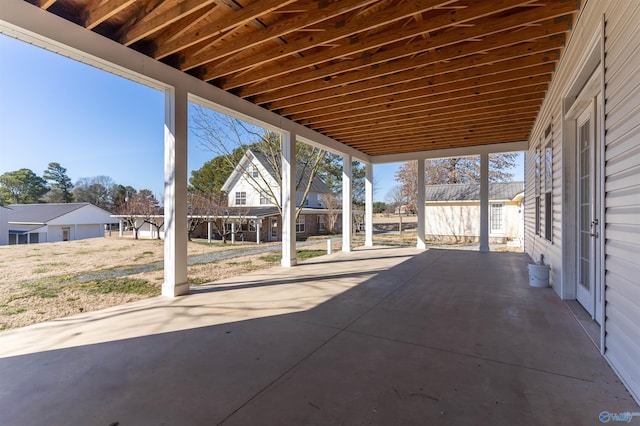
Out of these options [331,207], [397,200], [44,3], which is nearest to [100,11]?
[44,3]

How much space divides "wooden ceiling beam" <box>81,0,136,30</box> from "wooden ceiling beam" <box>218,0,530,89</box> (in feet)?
5.87

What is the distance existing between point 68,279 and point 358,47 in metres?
6.13

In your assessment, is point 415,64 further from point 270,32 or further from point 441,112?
point 441,112

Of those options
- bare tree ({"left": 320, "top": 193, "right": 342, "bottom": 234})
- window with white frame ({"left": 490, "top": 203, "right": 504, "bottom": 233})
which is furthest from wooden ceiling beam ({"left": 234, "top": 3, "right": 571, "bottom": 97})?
bare tree ({"left": 320, "top": 193, "right": 342, "bottom": 234})

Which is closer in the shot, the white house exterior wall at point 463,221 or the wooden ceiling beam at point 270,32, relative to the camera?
the wooden ceiling beam at point 270,32

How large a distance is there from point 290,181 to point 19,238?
15.3 ft

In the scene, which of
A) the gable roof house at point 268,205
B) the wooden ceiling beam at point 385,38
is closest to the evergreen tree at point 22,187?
the wooden ceiling beam at point 385,38

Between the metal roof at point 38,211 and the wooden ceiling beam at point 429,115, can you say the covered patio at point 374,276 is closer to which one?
the wooden ceiling beam at point 429,115

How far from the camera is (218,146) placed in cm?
1023

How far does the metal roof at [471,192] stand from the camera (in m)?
14.5

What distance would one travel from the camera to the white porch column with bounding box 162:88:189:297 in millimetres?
4242

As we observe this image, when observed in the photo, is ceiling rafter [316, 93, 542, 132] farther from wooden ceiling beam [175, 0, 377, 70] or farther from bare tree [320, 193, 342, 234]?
bare tree [320, 193, 342, 234]

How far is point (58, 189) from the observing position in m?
4.81

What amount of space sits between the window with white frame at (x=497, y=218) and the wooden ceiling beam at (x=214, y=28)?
14.7 metres
